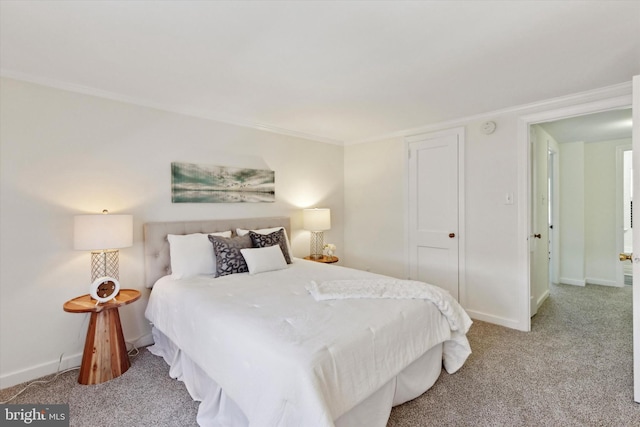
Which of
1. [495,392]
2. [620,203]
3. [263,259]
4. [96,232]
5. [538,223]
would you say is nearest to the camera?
[495,392]

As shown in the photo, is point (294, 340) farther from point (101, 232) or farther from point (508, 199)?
point (508, 199)

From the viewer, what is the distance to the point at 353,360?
1.49 metres

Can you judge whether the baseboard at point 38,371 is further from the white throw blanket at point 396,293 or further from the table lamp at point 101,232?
the white throw blanket at point 396,293

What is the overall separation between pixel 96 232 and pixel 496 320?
3.79 m

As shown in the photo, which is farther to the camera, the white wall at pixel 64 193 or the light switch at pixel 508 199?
the light switch at pixel 508 199

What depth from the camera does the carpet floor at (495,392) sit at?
1.83m

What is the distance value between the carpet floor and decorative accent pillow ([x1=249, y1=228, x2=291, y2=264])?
1.29 m

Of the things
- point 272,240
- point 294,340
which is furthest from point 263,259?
point 294,340

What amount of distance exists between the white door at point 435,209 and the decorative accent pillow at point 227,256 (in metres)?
2.20

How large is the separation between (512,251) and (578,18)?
7.10 feet

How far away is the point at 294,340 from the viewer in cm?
148

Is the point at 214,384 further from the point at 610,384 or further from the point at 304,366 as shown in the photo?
the point at 610,384

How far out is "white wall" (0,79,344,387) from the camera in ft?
7.31

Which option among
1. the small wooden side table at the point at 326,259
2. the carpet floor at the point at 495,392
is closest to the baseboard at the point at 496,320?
the carpet floor at the point at 495,392
